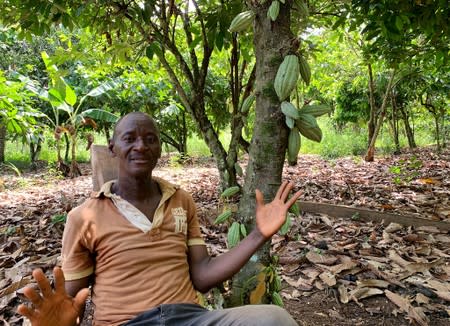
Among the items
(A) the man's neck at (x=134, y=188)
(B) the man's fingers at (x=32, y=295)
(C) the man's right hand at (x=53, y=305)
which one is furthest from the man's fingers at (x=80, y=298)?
(A) the man's neck at (x=134, y=188)

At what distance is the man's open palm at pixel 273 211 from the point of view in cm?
138

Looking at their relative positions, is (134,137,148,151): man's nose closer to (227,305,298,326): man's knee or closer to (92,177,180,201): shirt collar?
(92,177,180,201): shirt collar

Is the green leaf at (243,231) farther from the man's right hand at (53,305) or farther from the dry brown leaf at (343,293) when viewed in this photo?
the dry brown leaf at (343,293)

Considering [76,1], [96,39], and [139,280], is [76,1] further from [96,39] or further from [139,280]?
[139,280]

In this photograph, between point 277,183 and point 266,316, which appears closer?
point 266,316

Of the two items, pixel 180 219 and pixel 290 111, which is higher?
pixel 290 111

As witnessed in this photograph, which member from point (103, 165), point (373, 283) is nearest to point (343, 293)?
point (373, 283)

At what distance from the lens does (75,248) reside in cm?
142

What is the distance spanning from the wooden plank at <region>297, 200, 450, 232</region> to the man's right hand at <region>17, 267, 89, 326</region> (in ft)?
9.28

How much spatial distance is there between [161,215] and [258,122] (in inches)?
21.2

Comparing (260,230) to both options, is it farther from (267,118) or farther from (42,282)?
(42,282)

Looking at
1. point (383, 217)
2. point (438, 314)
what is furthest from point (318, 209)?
point (438, 314)

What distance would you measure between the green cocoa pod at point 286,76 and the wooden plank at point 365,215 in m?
2.43

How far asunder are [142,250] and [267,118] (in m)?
0.69
